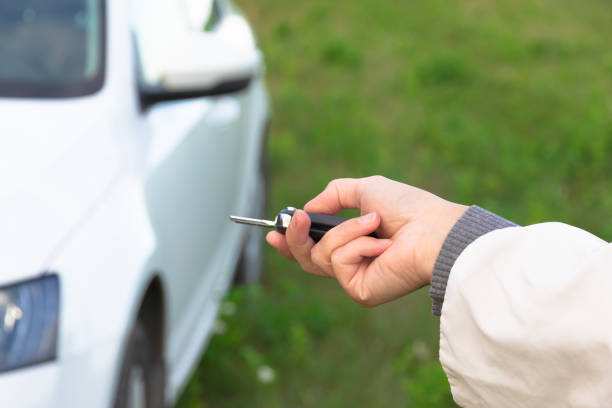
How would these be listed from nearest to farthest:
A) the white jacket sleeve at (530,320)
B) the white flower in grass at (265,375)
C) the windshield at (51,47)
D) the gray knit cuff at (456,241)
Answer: the white jacket sleeve at (530,320) < the gray knit cuff at (456,241) < the windshield at (51,47) < the white flower in grass at (265,375)

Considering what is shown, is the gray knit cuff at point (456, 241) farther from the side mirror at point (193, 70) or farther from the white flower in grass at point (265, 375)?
the white flower in grass at point (265, 375)

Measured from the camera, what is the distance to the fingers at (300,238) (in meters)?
1.50

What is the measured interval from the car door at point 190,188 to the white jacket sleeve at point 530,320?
109cm

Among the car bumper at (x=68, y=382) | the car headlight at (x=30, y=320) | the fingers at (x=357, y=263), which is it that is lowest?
the car bumper at (x=68, y=382)

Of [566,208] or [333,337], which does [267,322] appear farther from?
[566,208]

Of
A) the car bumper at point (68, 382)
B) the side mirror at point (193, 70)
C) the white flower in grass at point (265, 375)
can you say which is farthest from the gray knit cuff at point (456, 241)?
the white flower in grass at point (265, 375)

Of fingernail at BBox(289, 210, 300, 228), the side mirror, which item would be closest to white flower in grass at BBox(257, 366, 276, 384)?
the side mirror

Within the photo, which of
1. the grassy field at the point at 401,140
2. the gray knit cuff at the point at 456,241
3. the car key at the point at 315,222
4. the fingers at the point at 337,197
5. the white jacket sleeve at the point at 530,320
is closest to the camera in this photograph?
the white jacket sleeve at the point at 530,320

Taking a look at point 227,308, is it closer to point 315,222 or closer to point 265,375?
point 265,375

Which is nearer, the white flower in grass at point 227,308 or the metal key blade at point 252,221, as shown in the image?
the metal key blade at point 252,221

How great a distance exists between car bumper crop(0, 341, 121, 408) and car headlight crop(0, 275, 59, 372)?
31 millimetres

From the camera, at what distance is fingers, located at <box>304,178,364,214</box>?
165cm

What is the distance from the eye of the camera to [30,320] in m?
1.71

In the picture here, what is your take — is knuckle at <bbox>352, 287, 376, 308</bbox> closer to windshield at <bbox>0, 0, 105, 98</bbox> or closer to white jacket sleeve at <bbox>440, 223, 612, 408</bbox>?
white jacket sleeve at <bbox>440, 223, 612, 408</bbox>
